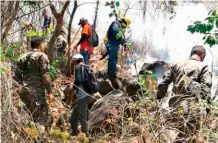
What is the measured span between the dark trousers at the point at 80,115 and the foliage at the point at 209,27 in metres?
2.81

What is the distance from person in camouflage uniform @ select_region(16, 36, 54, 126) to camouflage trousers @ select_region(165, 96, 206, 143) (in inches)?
72.1

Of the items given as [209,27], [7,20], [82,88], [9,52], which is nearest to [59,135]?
[82,88]

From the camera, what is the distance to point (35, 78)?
6.50 m

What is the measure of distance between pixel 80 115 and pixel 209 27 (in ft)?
10.3

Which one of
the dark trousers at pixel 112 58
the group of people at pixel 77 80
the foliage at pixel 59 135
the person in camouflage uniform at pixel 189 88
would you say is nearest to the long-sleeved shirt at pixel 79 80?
the group of people at pixel 77 80

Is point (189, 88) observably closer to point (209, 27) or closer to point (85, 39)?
point (209, 27)

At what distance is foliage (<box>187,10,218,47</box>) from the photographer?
14.7 feet

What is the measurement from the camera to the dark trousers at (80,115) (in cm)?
706

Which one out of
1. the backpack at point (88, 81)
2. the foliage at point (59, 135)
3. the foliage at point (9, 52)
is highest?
the foliage at point (9, 52)

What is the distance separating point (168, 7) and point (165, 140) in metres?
8.26

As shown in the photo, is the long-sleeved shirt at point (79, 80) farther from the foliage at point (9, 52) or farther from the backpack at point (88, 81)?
the foliage at point (9, 52)

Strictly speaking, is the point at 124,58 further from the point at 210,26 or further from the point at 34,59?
the point at 210,26

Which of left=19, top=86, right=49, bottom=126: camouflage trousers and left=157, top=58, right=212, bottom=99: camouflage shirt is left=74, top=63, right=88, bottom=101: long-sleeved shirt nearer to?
left=19, top=86, right=49, bottom=126: camouflage trousers

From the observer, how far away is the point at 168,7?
43.0 ft
